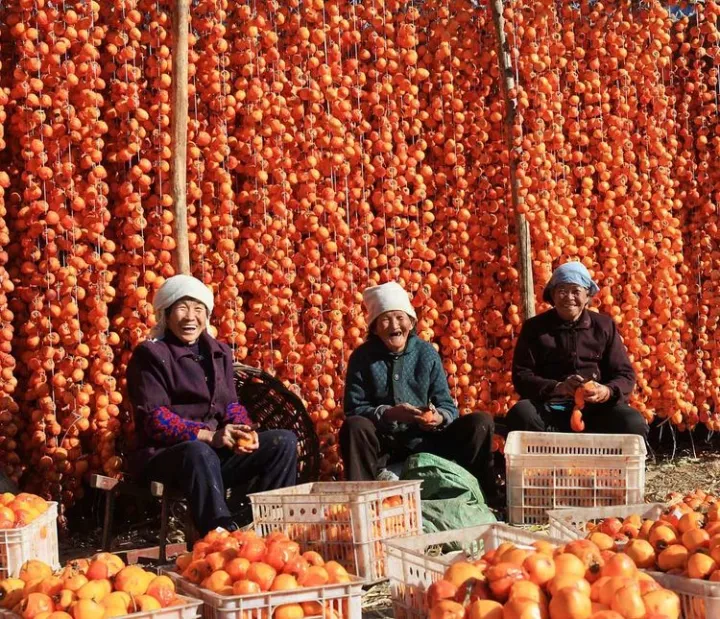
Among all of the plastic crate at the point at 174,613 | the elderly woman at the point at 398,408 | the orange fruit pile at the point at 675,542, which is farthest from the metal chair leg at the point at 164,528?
the orange fruit pile at the point at 675,542

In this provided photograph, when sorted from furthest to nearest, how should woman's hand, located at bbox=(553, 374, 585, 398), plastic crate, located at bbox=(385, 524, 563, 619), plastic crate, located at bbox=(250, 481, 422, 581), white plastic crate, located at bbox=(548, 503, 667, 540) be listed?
woman's hand, located at bbox=(553, 374, 585, 398), plastic crate, located at bbox=(250, 481, 422, 581), white plastic crate, located at bbox=(548, 503, 667, 540), plastic crate, located at bbox=(385, 524, 563, 619)

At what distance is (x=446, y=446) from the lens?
5.73 meters

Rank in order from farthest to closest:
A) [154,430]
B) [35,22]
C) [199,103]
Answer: [199,103], [35,22], [154,430]

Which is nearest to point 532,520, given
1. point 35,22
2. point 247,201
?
point 247,201

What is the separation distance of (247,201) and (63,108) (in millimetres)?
1180

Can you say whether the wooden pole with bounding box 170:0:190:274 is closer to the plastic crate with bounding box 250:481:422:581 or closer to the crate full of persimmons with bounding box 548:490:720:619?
the plastic crate with bounding box 250:481:422:581

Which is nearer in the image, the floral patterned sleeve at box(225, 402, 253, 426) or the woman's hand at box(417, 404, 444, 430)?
the floral patterned sleeve at box(225, 402, 253, 426)

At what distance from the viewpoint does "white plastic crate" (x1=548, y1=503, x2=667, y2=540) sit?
4.05 meters

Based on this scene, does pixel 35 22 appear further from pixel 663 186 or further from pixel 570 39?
pixel 663 186

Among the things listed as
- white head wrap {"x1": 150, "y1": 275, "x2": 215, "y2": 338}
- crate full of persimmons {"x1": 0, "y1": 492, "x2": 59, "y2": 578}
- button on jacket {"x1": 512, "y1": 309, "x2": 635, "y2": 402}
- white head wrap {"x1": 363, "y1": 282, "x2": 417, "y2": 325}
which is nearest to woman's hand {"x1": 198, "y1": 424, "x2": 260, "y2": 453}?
white head wrap {"x1": 150, "y1": 275, "x2": 215, "y2": 338}

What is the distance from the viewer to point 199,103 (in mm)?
6363

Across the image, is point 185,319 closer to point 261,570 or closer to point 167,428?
point 167,428

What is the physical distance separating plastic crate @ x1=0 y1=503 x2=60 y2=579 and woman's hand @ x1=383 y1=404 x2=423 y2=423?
6.38ft

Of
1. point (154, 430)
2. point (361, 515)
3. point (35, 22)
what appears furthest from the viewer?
point (35, 22)
